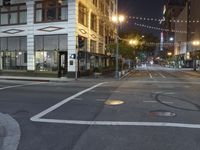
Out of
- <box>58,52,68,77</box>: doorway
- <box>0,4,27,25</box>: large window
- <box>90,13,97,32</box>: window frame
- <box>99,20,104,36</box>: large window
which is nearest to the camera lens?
<box>58,52,68,77</box>: doorway

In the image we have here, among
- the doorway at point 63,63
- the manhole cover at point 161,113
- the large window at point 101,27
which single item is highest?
the large window at point 101,27

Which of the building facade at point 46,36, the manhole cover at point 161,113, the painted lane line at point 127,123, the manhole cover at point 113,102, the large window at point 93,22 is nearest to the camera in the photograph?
the painted lane line at point 127,123

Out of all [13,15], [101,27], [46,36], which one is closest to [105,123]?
[46,36]

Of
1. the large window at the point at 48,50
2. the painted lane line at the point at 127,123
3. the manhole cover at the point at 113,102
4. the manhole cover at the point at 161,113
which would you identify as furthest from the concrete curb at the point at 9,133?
the large window at the point at 48,50

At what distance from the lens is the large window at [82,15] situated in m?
38.7

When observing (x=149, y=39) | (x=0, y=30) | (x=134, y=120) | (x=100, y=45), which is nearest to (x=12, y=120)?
(x=134, y=120)

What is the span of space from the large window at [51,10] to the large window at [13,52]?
11.0ft

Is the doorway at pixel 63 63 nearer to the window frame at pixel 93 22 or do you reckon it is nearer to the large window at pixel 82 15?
the large window at pixel 82 15

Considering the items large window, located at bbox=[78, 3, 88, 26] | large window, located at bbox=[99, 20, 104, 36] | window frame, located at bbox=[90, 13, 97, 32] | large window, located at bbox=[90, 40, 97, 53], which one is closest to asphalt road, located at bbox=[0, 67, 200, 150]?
large window, located at bbox=[78, 3, 88, 26]

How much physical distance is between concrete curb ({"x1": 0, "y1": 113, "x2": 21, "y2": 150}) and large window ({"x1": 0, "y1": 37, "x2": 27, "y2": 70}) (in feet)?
95.6

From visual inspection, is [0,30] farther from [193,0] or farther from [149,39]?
[193,0]

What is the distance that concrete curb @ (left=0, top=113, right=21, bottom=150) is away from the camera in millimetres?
8203

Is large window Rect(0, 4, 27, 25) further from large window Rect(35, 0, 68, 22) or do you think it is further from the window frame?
the window frame

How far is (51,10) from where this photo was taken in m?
38.6
